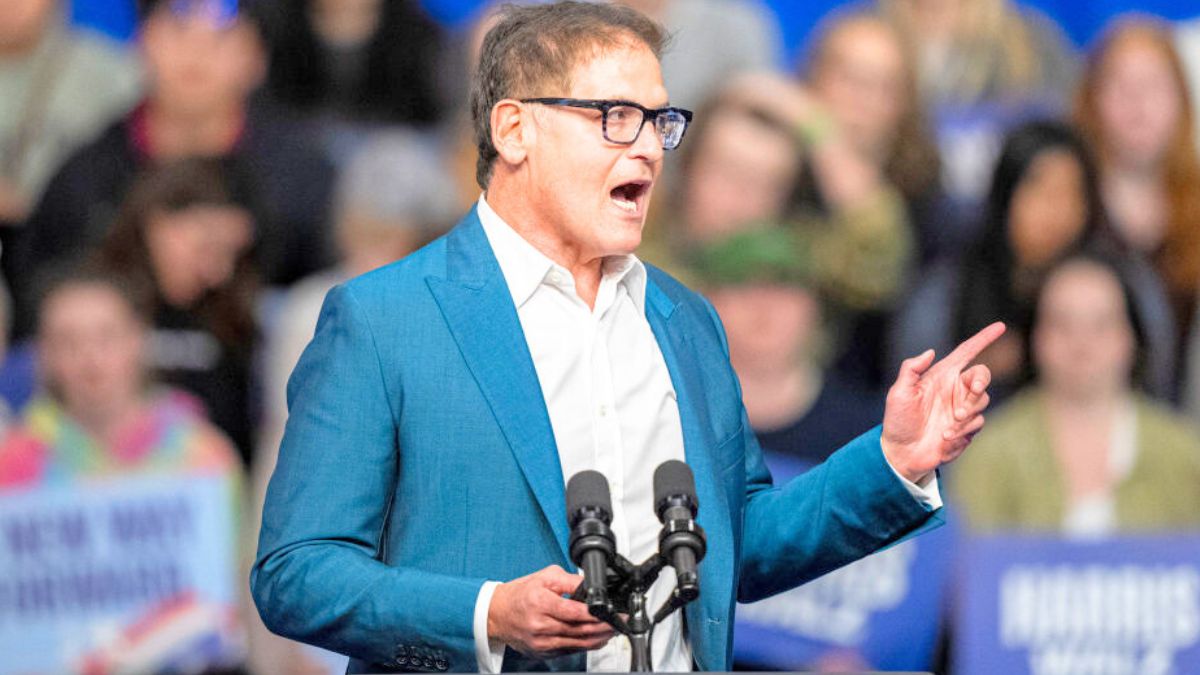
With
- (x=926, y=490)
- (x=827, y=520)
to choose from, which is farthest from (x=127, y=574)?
(x=926, y=490)

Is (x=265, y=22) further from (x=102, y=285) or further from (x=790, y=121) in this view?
(x=790, y=121)

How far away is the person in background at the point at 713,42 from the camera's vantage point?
5.82 m

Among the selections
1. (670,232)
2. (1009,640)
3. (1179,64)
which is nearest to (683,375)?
(670,232)

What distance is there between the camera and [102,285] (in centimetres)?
533

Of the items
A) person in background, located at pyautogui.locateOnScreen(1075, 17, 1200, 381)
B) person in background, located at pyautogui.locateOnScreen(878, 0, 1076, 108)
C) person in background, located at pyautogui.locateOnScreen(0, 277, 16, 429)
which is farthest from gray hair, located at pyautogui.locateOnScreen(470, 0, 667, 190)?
person in background, located at pyautogui.locateOnScreen(1075, 17, 1200, 381)

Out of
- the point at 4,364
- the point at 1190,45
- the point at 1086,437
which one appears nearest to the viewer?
the point at 4,364

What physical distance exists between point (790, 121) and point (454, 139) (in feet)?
3.90

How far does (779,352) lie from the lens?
18.1 feet

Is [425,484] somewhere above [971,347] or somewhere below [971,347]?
below

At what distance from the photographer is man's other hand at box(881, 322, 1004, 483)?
228 centimetres

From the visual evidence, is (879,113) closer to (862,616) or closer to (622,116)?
(862,616)

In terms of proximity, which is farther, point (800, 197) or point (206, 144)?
point (800, 197)

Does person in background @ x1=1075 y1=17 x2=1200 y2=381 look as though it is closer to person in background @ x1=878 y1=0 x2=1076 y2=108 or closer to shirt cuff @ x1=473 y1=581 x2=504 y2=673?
person in background @ x1=878 y1=0 x2=1076 y2=108

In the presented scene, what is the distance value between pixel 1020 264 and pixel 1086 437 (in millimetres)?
656
